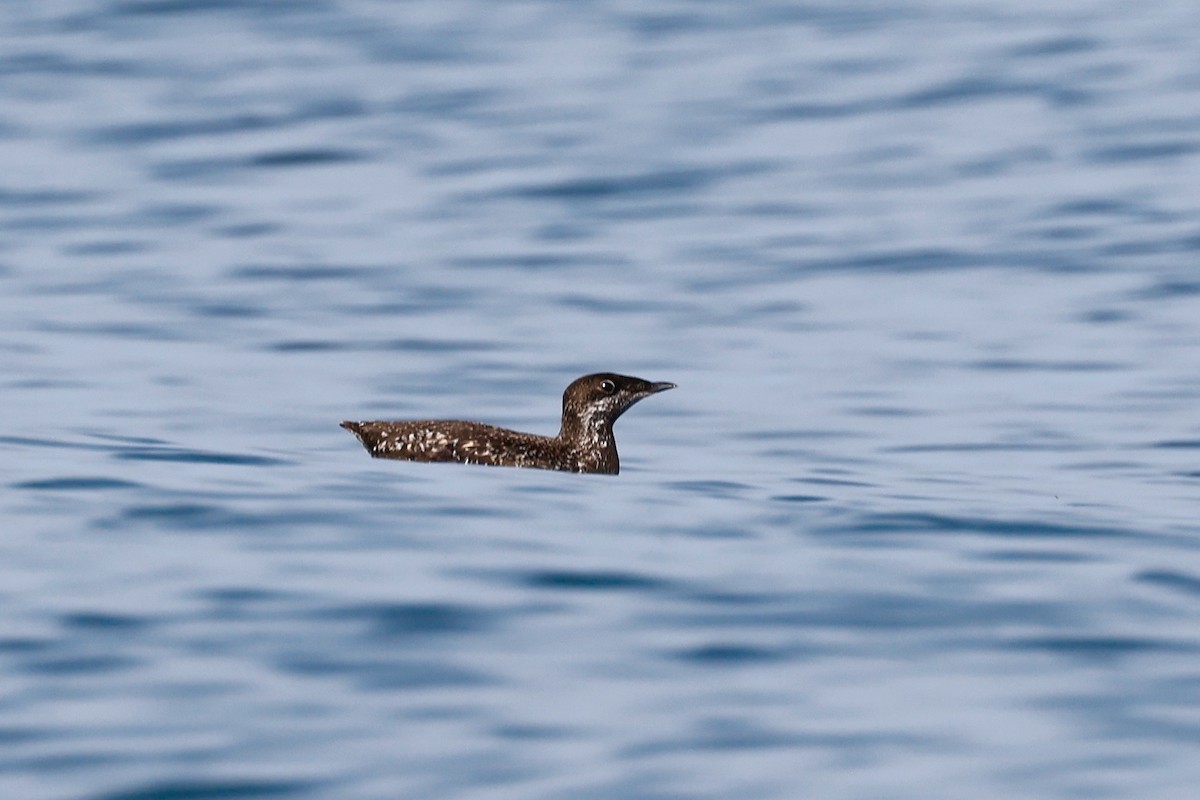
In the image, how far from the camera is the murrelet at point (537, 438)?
45.8 feet

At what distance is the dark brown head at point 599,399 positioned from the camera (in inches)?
582

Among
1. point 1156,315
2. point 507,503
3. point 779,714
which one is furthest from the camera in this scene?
point 1156,315

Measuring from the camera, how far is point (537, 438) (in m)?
14.5

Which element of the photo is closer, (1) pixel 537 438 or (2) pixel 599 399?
(1) pixel 537 438

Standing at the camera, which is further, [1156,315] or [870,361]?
[1156,315]

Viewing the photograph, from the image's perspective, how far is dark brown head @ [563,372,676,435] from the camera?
14781 mm

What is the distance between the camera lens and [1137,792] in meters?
7.41

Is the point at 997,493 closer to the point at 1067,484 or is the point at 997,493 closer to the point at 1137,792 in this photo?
the point at 1067,484

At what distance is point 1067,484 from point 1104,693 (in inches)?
217

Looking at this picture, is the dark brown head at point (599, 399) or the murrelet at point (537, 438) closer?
the murrelet at point (537, 438)

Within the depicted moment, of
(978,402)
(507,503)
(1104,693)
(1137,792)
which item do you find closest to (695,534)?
(507,503)

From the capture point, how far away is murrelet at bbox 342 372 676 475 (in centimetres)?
1395

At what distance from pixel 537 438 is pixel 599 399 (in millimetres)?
595

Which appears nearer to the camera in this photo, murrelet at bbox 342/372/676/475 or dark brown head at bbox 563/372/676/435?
murrelet at bbox 342/372/676/475
